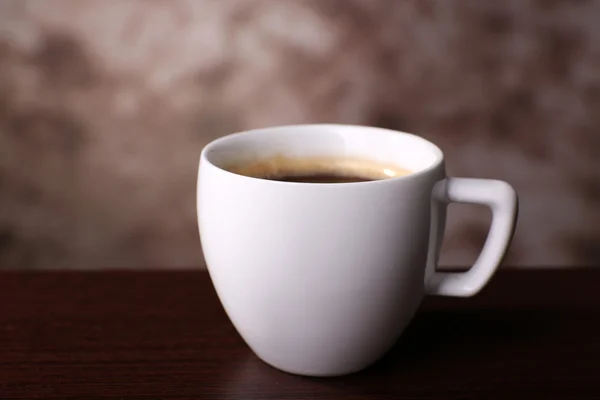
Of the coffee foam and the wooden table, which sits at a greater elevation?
the coffee foam

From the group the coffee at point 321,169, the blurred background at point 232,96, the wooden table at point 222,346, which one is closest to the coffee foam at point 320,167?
the coffee at point 321,169

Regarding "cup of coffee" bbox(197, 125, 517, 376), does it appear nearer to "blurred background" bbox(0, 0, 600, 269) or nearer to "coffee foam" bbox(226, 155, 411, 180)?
"coffee foam" bbox(226, 155, 411, 180)

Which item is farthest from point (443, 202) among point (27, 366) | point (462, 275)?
point (27, 366)

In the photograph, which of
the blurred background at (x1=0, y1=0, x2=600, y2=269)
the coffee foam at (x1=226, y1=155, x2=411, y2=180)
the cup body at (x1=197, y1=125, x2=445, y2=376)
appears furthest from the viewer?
the blurred background at (x1=0, y1=0, x2=600, y2=269)

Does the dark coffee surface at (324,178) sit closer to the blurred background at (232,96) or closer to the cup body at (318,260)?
the cup body at (318,260)

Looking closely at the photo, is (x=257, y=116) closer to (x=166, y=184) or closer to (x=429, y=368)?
(x=166, y=184)

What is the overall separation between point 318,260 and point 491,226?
116mm

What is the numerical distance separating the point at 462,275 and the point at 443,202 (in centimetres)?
6

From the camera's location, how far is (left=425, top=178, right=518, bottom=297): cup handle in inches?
17.7

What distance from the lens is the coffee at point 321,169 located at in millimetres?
531

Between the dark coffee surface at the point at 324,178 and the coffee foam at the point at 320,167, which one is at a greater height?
the coffee foam at the point at 320,167

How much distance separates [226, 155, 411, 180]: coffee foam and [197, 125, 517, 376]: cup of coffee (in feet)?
0.10

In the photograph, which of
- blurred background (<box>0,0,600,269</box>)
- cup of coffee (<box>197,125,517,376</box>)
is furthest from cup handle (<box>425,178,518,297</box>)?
blurred background (<box>0,0,600,269</box>)

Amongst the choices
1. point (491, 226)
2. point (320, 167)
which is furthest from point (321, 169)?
point (491, 226)
